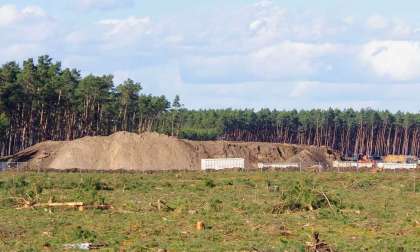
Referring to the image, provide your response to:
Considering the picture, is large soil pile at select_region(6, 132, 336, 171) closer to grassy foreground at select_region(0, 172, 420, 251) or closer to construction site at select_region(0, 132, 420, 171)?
construction site at select_region(0, 132, 420, 171)

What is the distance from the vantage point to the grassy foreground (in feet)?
102

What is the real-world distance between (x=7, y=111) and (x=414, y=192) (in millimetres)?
82993

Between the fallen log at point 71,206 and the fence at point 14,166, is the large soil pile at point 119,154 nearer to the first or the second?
the fence at point 14,166

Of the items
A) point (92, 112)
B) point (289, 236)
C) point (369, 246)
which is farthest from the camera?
point (92, 112)

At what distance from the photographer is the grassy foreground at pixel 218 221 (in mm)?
31031

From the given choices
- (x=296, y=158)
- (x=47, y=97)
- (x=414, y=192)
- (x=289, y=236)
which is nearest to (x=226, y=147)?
(x=296, y=158)

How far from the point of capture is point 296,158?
400 feet

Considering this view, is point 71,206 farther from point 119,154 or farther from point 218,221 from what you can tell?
point 119,154

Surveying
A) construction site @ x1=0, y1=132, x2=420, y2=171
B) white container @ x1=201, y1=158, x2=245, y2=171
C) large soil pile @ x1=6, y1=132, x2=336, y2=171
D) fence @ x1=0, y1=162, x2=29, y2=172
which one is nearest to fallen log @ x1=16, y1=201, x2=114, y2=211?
fence @ x1=0, y1=162, x2=29, y2=172

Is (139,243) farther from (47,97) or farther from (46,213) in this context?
(47,97)

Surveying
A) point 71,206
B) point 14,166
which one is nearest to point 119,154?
point 14,166

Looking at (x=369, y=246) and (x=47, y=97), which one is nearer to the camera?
(x=369, y=246)

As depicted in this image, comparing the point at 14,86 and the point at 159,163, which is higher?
the point at 14,86

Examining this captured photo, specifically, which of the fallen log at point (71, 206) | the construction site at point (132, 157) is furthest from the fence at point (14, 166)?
the fallen log at point (71, 206)
